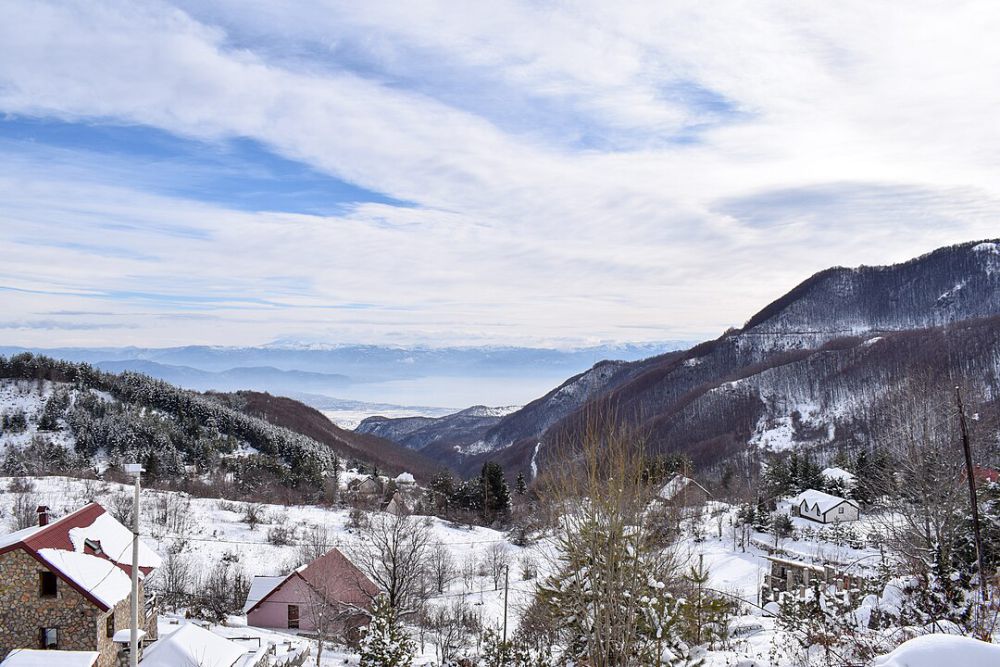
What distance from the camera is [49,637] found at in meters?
15.5

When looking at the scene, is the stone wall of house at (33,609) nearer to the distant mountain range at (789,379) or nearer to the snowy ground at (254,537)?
the snowy ground at (254,537)

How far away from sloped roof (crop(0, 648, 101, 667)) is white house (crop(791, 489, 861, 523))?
1783 inches

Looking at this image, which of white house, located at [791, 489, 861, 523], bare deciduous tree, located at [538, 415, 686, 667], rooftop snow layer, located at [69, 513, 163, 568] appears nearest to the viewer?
bare deciduous tree, located at [538, 415, 686, 667]

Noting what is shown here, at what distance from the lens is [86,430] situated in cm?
6431

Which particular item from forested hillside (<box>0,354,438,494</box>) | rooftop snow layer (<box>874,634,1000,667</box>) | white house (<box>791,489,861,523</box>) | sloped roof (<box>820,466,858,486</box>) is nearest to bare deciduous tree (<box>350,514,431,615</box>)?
rooftop snow layer (<box>874,634,1000,667</box>)

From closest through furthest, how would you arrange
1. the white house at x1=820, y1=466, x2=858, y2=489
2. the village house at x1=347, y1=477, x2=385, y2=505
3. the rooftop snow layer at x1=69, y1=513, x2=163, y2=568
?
the rooftop snow layer at x1=69, y1=513, x2=163, y2=568
the white house at x1=820, y1=466, x2=858, y2=489
the village house at x1=347, y1=477, x2=385, y2=505

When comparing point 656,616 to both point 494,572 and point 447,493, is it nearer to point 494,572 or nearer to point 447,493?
point 494,572

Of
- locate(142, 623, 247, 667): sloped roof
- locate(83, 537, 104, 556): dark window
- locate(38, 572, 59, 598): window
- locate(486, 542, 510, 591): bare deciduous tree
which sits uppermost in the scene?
locate(83, 537, 104, 556): dark window

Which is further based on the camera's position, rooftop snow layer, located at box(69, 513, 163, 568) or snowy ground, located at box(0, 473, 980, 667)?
snowy ground, located at box(0, 473, 980, 667)

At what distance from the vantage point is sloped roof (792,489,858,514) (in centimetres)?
4453

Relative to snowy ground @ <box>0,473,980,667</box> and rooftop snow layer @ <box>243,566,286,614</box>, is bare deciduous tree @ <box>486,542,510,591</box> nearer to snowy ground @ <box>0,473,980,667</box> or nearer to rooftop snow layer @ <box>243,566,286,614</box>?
snowy ground @ <box>0,473,980,667</box>

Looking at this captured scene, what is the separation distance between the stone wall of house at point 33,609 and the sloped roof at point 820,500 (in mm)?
44921

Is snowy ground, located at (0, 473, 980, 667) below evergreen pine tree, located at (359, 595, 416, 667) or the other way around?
below

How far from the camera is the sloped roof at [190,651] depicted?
15.4m
